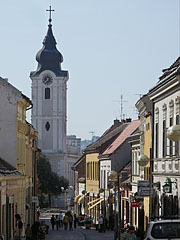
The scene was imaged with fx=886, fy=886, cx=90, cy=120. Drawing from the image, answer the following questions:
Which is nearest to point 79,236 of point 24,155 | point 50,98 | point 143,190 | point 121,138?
point 24,155

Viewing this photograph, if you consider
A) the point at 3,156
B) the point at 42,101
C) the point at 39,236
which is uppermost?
the point at 42,101

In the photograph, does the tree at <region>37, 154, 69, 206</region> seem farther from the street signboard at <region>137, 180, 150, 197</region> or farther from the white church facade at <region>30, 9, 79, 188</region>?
the street signboard at <region>137, 180, 150, 197</region>

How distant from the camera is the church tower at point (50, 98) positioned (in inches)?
→ 6491

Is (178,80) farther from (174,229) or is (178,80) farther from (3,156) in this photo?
(3,156)

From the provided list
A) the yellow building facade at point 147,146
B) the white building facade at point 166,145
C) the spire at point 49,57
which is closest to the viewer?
the white building facade at point 166,145

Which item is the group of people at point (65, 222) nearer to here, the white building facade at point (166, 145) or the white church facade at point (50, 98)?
the white building facade at point (166, 145)

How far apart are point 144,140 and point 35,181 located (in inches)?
709

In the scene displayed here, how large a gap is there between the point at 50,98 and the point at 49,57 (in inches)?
336

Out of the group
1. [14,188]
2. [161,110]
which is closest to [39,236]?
[14,188]

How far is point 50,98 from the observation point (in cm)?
16788

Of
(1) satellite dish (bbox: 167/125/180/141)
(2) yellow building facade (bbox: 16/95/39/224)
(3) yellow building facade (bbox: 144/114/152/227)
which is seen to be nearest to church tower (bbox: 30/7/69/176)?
(2) yellow building facade (bbox: 16/95/39/224)

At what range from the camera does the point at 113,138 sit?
7744 cm

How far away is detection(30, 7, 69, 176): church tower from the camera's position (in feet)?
541

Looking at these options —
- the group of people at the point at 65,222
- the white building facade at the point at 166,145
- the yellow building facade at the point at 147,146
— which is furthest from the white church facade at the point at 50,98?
the white building facade at the point at 166,145
